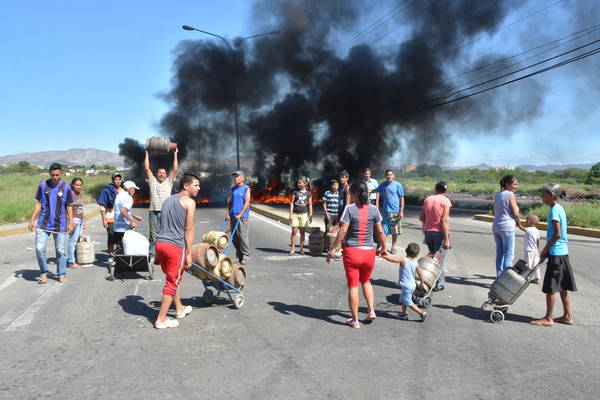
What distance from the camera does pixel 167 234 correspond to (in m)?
4.34

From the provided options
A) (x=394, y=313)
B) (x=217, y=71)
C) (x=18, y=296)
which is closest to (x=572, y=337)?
(x=394, y=313)

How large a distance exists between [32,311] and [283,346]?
2.86 metres

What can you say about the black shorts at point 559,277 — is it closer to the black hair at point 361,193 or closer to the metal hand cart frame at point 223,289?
the black hair at point 361,193

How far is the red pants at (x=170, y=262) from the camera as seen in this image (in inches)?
170

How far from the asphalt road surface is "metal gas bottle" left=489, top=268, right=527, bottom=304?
26cm

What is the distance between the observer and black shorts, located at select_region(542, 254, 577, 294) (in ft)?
14.6

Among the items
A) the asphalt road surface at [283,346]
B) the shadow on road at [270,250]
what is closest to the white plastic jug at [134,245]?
the asphalt road surface at [283,346]

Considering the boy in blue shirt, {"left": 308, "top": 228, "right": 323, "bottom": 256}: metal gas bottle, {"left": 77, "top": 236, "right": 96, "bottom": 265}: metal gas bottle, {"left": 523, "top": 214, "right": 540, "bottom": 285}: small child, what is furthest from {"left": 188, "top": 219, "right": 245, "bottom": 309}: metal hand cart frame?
{"left": 523, "top": 214, "right": 540, "bottom": 285}: small child

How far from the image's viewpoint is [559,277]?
4469mm

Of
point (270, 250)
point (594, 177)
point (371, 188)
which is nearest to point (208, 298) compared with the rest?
point (270, 250)

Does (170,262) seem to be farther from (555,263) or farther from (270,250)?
(270,250)

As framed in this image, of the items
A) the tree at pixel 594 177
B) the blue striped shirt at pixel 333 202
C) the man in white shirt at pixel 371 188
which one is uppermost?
the man in white shirt at pixel 371 188

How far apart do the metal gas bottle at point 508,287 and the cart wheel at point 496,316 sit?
15 centimetres

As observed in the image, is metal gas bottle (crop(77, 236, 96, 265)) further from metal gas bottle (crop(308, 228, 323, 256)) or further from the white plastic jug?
metal gas bottle (crop(308, 228, 323, 256))
